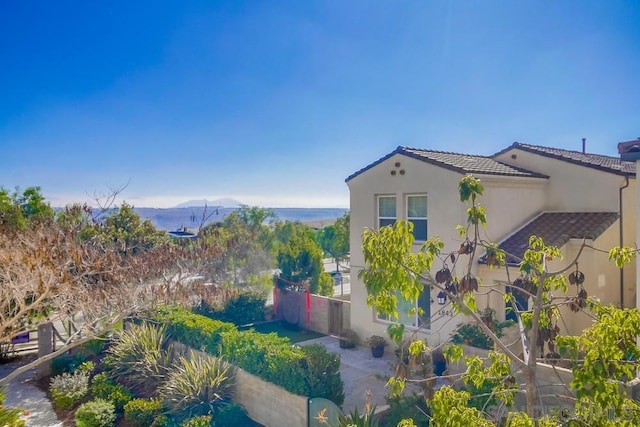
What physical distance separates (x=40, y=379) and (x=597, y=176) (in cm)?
2549

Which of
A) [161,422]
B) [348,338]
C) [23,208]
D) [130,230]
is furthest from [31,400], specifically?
[130,230]

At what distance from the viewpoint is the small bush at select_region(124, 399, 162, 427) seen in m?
12.4

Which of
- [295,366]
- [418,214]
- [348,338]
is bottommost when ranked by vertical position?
[348,338]

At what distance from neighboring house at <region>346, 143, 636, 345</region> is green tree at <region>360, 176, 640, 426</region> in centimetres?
914

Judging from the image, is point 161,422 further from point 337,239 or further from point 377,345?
point 337,239

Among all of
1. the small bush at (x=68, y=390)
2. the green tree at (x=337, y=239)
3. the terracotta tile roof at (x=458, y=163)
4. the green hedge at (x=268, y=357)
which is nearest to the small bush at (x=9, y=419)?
the small bush at (x=68, y=390)

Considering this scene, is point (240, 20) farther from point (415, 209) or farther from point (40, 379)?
point (40, 379)

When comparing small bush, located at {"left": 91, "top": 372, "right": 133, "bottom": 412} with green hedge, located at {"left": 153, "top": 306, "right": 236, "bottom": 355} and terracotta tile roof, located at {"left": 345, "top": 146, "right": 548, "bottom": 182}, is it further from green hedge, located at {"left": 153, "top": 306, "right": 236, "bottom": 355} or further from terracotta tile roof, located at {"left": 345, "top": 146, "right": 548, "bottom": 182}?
terracotta tile roof, located at {"left": 345, "top": 146, "right": 548, "bottom": 182}

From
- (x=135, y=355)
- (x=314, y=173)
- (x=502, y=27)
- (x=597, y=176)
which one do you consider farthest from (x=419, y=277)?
(x=314, y=173)

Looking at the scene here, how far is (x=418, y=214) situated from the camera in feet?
58.5

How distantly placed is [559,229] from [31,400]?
21.7 meters

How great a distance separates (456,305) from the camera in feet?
18.1

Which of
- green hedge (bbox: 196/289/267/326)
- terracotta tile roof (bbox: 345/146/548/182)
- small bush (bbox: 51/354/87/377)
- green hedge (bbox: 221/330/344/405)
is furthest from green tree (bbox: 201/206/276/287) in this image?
green hedge (bbox: 221/330/344/405)

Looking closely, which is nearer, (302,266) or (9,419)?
(9,419)
